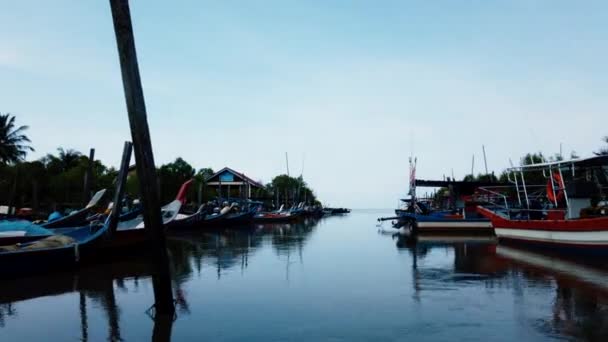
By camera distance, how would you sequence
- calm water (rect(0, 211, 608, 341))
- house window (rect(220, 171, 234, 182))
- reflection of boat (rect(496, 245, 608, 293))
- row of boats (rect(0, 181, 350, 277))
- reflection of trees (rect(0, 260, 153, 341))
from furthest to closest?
1. house window (rect(220, 171, 234, 182))
2. row of boats (rect(0, 181, 350, 277))
3. reflection of boat (rect(496, 245, 608, 293))
4. reflection of trees (rect(0, 260, 153, 341))
5. calm water (rect(0, 211, 608, 341))

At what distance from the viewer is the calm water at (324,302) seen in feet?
26.0

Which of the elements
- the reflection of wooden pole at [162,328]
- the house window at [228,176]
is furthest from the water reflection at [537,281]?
the house window at [228,176]

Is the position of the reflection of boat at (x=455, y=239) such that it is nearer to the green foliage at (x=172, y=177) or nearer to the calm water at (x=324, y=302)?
the calm water at (x=324, y=302)

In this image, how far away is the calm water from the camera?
792cm

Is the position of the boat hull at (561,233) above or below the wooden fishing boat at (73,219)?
below

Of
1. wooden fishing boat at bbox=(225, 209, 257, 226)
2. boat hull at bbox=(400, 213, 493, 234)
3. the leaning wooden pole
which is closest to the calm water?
the leaning wooden pole

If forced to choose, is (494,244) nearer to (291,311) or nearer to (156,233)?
(291,311)

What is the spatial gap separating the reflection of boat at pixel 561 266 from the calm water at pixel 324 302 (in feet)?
0.16

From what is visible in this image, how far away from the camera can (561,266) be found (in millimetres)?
15688

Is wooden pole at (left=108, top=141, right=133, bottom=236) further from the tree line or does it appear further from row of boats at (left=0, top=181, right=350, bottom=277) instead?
the tree line

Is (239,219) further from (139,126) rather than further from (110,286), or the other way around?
(139,126)

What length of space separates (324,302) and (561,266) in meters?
9.15

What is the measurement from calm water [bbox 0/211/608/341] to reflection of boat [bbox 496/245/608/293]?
50 mm

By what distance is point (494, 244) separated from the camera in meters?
24.9
